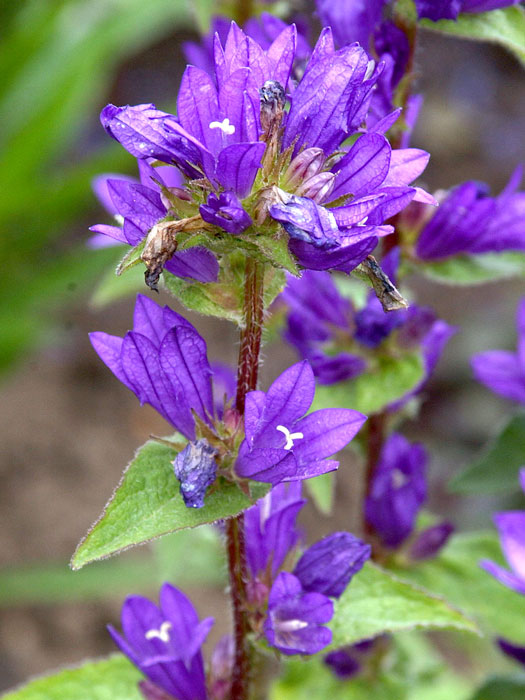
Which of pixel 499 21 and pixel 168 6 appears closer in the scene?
pixel 499 21

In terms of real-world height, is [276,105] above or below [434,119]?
above

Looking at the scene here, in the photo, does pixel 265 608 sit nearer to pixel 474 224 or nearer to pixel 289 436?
pixel 289 436

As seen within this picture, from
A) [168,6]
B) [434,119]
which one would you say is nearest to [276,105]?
[168,6]

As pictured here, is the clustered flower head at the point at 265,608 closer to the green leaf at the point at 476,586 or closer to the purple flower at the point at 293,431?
the purple flower at the point at 293,431

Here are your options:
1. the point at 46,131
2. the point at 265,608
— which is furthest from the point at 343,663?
the point at 46,131

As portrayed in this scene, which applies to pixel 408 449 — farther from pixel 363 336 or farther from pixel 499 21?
pixel 499 21

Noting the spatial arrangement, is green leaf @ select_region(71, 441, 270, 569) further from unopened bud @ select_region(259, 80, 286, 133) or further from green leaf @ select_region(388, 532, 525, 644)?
green leaf @ select_region(388, 532, 525, 644)

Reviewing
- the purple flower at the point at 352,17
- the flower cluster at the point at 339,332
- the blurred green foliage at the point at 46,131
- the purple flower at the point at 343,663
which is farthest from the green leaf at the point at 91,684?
the blurred green foliage at the point at 46,131
